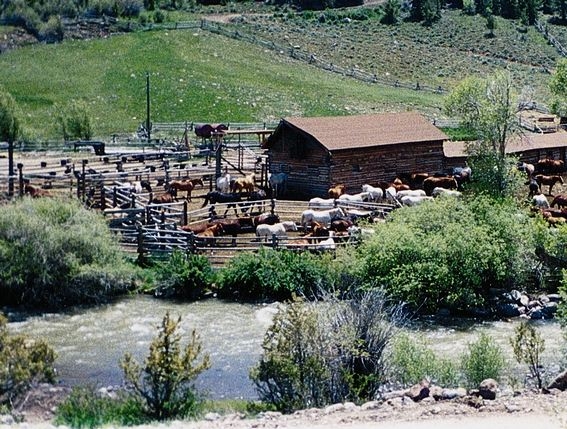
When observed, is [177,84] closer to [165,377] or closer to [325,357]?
[325,357]

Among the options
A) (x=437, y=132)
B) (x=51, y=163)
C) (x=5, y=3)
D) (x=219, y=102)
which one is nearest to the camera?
(x=437, y=132)

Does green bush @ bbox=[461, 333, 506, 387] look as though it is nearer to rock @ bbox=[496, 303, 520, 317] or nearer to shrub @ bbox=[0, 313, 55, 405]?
rock @ bbox=[496, 303, 520, 317]

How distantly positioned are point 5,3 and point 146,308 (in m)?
75.7

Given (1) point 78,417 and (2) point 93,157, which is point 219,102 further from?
(1) point 78,417

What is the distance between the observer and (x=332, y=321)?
2130cm

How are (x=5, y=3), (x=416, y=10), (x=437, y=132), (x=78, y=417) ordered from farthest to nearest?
(x=416, y=10) → (x=5, y=3) → (x=437, y=132) → (x=78, y=417)

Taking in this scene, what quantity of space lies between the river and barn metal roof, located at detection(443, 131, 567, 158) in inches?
911

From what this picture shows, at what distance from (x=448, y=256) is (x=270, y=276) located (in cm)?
552

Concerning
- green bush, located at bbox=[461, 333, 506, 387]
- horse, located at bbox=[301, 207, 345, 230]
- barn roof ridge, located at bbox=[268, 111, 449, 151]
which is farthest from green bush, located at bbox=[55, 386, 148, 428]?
barn roof ridge, located at bbox=[268, 111, 449, 151]

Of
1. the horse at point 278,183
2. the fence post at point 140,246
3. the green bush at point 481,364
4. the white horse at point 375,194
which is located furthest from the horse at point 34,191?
the green bush at point 481,364

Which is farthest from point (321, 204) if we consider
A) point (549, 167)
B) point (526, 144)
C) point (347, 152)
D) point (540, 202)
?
point (526, 144)

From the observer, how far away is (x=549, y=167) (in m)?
51.8

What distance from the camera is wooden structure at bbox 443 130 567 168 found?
5256 cm

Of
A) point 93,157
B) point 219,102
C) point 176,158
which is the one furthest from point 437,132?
point 219,102
